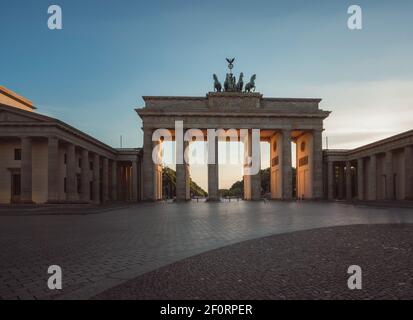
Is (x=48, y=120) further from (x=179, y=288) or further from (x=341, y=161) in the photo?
(x=341, y=161)

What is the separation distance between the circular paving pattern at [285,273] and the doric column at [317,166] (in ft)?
162

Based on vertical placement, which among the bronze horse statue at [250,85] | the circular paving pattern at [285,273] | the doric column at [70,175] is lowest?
the circular paving pattern at [285,273]

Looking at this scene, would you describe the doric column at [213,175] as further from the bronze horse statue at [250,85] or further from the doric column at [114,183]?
the doric column at [114,183]

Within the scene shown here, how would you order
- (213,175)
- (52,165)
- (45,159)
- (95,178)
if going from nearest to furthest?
1. (52,165)
2. (45,159)
3. (95,178)
4. (213,175)

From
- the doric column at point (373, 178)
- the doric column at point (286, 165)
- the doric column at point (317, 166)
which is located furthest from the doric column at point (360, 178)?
the doric column at point (286, 165)

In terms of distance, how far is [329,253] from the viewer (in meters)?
9.65

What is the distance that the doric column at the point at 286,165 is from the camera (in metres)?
59.8

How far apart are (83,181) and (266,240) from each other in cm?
4261

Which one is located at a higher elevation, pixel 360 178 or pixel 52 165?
pixel 52 165

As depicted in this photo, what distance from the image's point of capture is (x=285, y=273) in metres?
7.52

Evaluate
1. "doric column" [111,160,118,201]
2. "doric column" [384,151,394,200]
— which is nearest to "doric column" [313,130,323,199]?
"doric column" [384,151,394,200]

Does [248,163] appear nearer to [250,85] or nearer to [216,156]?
[216,156]

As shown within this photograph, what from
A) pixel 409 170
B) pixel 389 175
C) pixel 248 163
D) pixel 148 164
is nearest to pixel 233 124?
pixel 248 163

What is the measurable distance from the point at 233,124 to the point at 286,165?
1172 cm
